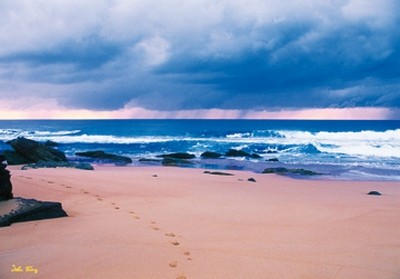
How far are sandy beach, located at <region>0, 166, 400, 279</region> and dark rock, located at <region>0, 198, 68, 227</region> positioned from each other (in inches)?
6.5

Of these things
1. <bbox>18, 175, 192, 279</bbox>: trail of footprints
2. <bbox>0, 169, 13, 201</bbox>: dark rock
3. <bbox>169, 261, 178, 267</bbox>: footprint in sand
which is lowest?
<bbox>169, 261, 178, 267</bbox>: footprint in sand

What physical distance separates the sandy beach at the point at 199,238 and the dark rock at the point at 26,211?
164mm

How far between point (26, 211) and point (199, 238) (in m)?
2.44

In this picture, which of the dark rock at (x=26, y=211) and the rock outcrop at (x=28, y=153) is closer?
the dark rock at (x=26, y=211)

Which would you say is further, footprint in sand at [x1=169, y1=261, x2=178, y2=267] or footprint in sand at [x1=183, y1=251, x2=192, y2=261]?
footprint in sand at [x1=183, y1=251, x2=192, y2=261]

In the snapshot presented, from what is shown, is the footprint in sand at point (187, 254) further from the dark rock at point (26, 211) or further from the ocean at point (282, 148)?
the ocean at point (282, 148)

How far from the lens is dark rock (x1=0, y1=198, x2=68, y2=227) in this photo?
18.3ft

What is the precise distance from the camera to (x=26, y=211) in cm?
574

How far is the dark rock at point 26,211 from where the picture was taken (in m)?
5.58

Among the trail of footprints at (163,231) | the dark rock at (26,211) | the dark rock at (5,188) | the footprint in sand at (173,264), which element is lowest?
the footprint in sand at (173,264)

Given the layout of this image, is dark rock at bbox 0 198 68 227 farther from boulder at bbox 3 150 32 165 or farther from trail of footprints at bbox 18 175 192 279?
boulder at bbox 3 150 32 165

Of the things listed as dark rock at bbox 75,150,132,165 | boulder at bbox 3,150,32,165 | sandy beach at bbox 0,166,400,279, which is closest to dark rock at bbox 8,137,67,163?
boulder at bbox 3,150,32,165

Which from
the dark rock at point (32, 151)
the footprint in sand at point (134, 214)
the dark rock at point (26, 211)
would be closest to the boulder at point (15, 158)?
the dark rock at point (32, 151)

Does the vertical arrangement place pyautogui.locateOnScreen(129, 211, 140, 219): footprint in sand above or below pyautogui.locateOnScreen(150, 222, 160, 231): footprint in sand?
above
